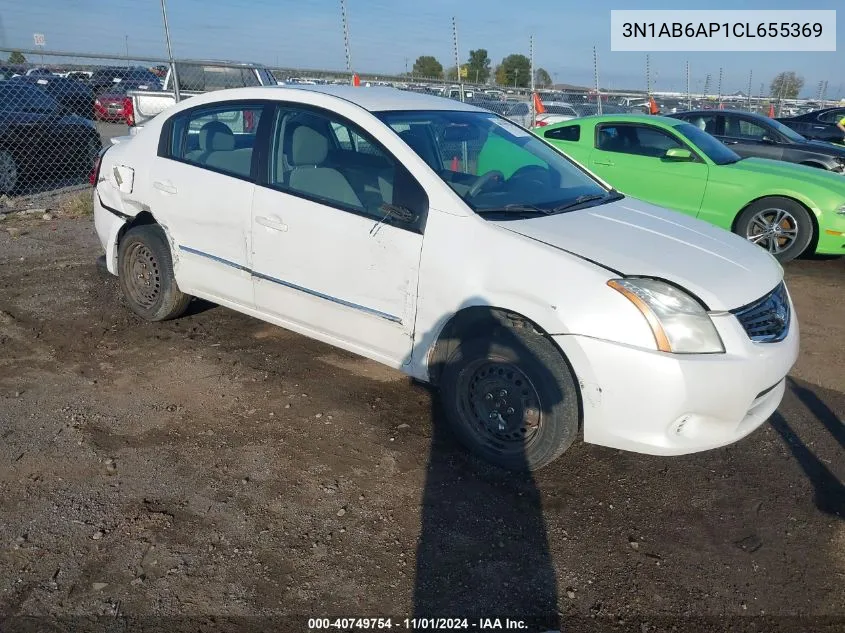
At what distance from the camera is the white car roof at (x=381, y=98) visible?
13.3 feet

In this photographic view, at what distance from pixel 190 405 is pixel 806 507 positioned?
326cm

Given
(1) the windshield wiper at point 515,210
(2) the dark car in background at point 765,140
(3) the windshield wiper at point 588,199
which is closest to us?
(1) the windshield wiper at point 515,210

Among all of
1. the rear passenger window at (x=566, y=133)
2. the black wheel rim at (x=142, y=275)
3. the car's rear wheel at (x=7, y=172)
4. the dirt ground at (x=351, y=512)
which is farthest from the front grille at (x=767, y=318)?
the car's rear wheel at (x=7, y=172)

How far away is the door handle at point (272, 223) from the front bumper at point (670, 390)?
1.74 metres

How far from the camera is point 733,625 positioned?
253 cm

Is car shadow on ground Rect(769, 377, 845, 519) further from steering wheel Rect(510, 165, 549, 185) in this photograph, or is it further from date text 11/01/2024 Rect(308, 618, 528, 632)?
steering wheel Rect(510, 165, 549, 185)

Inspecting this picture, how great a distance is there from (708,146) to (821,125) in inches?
411

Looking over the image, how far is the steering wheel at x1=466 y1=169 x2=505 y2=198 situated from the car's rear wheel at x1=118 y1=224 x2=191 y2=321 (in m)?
2.26

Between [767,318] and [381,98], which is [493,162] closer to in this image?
[381,98]

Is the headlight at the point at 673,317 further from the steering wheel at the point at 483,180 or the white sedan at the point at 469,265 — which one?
the steering wheel at the point at 483,180

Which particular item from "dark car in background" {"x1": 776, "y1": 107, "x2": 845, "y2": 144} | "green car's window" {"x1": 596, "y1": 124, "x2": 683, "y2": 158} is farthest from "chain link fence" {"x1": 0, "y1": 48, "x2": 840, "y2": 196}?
"dark car in background" {"x1": 776, "y1": 107, "x2": 845, "y2": 144}

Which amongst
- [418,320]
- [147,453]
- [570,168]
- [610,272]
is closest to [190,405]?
[147,453]

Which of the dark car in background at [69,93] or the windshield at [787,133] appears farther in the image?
the dark car in background at [69,93]

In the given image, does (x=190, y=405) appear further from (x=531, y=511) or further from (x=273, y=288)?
(x=531, y=511)
